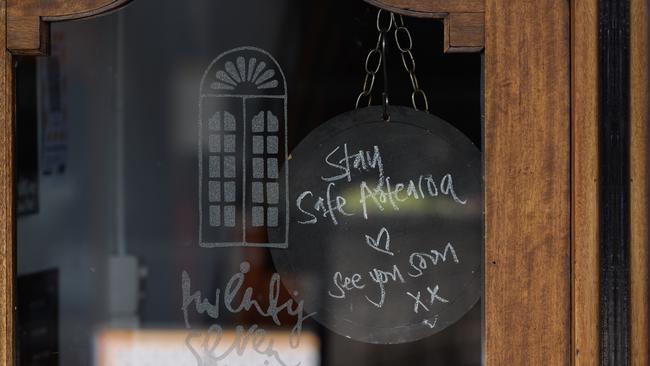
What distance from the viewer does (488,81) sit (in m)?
1.44

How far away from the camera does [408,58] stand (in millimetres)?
1537

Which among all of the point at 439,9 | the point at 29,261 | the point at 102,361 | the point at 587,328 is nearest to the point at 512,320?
the point at 587,328

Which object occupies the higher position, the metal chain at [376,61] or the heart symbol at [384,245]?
the metal chain at [376,61]

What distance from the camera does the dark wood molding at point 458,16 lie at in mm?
1426

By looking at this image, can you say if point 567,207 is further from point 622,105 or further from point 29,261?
point 29,261

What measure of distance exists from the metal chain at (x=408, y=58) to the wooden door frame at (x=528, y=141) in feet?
0.31

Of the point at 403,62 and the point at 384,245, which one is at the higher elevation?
the point at 403,62

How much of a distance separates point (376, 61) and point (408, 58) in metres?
0.06

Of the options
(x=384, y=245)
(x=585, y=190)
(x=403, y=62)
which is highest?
(x=403, y=62)

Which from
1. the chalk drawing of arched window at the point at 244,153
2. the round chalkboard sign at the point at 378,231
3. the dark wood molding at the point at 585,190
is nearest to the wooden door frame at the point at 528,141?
the dark wood molding at the point at 585,190

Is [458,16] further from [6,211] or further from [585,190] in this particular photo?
[6,211]

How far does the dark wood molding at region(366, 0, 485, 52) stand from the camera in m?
1.43

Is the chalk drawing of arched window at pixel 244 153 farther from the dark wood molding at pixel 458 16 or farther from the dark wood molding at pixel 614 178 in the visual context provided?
the dark wood molding at pixel 614 178

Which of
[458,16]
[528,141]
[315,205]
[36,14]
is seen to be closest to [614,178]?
[528,141]
